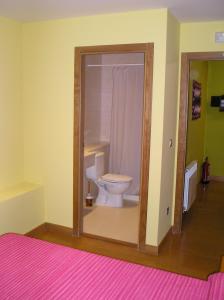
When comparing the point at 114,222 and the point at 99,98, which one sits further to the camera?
the point at 99,98

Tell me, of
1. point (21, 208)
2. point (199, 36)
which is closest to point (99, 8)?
point (199, 36)

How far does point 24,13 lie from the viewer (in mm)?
3133

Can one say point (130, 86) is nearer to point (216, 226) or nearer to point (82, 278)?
point (216, 226)

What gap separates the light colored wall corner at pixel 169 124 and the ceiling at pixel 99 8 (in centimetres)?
19

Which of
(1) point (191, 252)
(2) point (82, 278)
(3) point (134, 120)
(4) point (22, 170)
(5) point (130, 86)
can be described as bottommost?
(1) point (191, 252)

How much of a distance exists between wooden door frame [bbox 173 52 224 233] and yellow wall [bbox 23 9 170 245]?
63 centimetres

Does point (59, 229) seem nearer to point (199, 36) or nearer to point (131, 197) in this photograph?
point (131, 197)

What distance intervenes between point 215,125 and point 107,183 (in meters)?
2.84

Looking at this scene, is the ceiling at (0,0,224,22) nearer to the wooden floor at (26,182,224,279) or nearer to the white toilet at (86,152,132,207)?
the white toilet at (86,152,132,207)

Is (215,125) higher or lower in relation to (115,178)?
higher

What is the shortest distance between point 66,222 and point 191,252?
1.42 metres

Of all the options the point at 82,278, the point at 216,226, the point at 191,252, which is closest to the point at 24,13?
the point at 82,278

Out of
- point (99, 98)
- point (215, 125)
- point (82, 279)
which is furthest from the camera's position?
point (215, 125)

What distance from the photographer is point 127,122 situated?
16.0ft
